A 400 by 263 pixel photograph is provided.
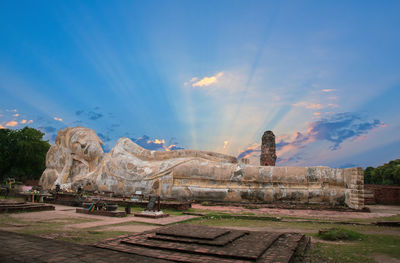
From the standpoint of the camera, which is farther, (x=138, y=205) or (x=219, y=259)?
(x=138, y=205)

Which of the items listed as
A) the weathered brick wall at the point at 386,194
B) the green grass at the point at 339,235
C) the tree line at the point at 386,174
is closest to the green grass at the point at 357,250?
the green grass at the point at 339,235

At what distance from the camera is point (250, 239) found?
16.4ft

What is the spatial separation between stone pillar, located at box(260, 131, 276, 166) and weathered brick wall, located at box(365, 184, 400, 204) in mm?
9568

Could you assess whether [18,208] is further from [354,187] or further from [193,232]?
[354,187]

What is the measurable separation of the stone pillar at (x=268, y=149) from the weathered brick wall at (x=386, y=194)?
957 cm

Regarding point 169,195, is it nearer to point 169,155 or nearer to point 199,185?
point 199,185

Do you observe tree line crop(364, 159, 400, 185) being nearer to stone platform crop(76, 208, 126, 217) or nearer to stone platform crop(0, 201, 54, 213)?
stone platform crop(76, 208, 126, 217)

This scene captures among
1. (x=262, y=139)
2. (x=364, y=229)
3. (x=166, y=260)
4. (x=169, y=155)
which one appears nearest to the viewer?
(x=166, y=260)

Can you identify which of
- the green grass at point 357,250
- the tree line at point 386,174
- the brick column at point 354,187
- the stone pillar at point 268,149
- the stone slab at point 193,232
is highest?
the stone pillar at point 268,149

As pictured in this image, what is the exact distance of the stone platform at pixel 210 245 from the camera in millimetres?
3896

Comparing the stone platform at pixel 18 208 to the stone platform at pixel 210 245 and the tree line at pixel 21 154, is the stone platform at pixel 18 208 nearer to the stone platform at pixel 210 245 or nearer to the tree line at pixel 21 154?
the stone platform at pixel 210 245

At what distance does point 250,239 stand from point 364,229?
4.07 m

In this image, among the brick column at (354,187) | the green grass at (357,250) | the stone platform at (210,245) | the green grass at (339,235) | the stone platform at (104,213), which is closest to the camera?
the stone platform at (210,245)

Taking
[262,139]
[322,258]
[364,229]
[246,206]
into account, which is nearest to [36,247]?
[322,258]
